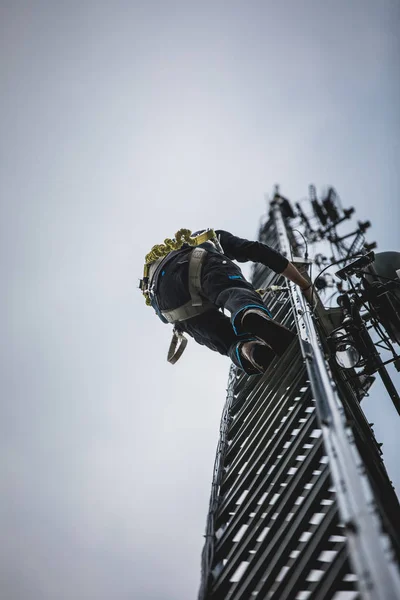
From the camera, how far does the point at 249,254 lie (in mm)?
4645

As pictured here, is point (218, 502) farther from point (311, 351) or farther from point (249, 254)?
point (249, 254)

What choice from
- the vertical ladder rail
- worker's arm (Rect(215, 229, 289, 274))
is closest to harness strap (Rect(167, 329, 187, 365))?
worker's arm (Rect(215, 229, 289, 274))

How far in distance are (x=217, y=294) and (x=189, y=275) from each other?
0.47 meters

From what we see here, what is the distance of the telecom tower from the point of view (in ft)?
5.07

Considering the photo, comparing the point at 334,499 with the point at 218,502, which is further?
the point at 218,502

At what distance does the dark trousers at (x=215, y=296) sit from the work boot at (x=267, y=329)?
0.32 feet

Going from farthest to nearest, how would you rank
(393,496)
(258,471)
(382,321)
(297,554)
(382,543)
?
(382,321)
(258,471)
(393,496)
(297,554)
(382,543)

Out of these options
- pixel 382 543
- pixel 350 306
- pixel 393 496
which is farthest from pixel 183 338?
pixel 382 543

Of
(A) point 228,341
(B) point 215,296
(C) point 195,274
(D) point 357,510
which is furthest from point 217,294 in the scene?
(D) point 357,510

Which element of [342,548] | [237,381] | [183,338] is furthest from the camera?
[237,381]

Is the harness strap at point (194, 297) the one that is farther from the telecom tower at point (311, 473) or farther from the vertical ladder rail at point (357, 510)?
the vertical ladder rail at point (357, 510)

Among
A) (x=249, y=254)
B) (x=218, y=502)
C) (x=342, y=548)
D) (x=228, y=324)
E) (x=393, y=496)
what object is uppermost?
(x=249, y=254)

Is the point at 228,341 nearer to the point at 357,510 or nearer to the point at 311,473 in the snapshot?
the point at 311,473

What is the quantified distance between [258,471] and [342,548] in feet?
4.09
